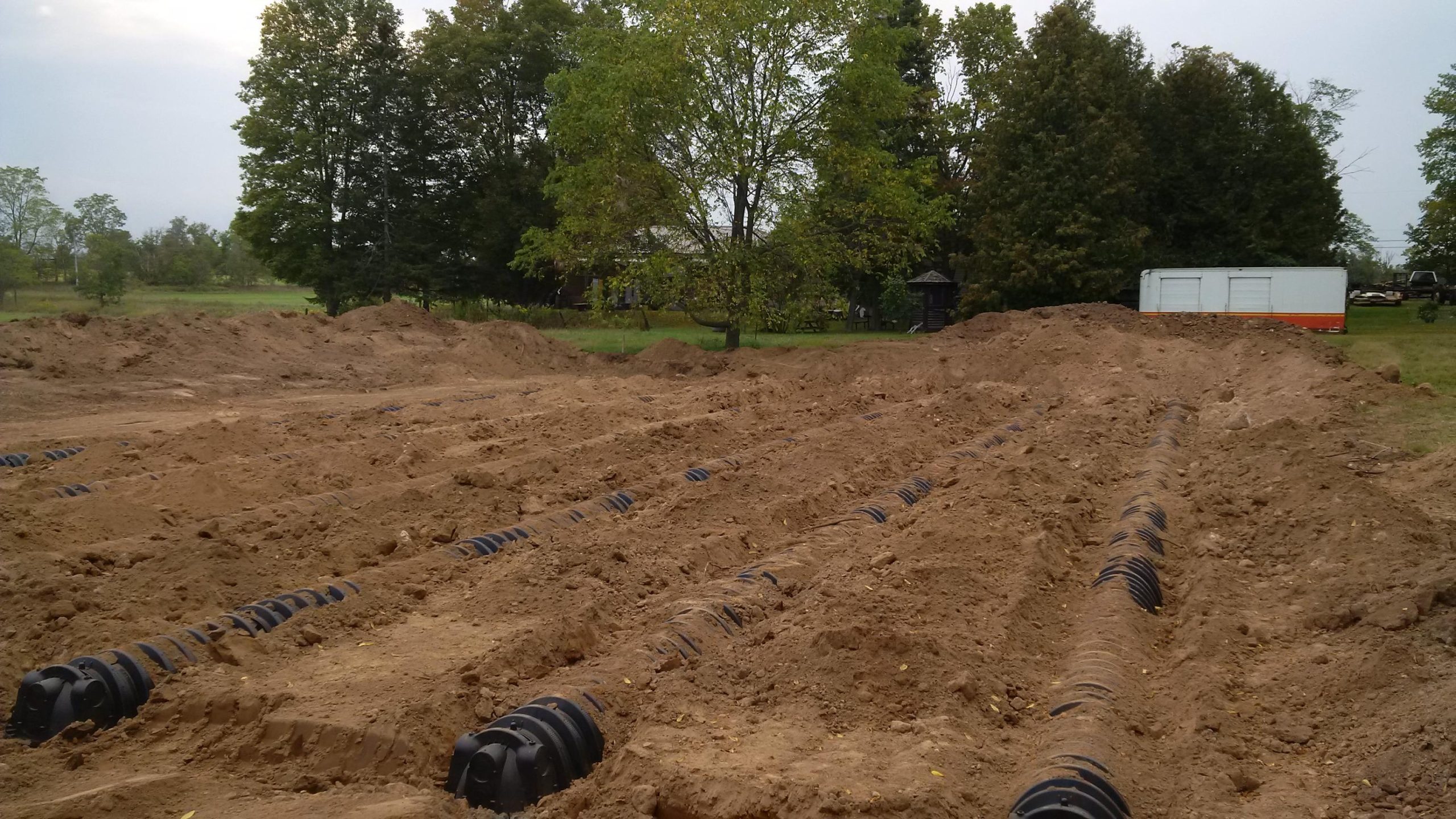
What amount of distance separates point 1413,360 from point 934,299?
18733mm

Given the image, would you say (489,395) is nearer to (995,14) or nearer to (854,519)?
(854,519)

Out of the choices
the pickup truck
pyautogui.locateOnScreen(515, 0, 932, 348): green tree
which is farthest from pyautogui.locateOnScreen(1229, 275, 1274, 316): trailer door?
the pickup truck

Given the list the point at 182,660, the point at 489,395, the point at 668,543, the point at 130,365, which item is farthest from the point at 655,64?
the point at 182,660

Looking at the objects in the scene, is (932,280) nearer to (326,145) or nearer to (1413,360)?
(1413,360)

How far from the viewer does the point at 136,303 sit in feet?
101

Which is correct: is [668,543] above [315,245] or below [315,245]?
below

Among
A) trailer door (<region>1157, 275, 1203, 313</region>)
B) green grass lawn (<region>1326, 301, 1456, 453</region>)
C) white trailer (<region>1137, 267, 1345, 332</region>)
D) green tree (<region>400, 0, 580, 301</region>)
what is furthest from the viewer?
green tree (<region>400, 0, 580, 301</region>)

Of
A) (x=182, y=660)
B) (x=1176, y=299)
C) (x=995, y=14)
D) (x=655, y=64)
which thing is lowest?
(x=182, y=660)

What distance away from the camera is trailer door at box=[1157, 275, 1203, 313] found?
3025 cm

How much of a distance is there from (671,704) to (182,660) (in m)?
3.01

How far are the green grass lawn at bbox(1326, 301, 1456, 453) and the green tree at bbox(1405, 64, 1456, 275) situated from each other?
1994 mm

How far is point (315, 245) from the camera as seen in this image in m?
36.9

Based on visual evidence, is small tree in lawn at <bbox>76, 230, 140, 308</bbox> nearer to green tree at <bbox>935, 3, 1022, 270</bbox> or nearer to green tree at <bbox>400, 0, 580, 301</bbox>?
green tree at <bbox>400, 0, 580, 301</bbox>

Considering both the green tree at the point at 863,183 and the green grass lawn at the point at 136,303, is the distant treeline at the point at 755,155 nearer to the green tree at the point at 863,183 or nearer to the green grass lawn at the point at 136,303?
the green tree at the point at 863,183
